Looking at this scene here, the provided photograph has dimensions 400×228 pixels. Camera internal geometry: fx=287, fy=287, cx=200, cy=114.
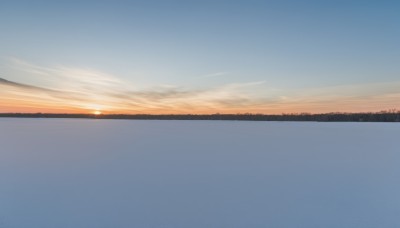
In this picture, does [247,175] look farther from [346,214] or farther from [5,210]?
Result: [5,210]

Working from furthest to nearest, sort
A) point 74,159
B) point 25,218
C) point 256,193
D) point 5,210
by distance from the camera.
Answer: point 74,159
point 256,193
point 5,210
point 25,218

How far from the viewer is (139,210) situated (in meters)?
2.95

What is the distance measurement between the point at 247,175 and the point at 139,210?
214cm

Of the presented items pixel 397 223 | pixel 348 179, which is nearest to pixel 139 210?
pixel 397 223

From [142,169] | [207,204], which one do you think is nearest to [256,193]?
[207,204]

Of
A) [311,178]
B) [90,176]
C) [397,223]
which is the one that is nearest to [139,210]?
[90,176]

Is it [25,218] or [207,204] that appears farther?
[207,204]

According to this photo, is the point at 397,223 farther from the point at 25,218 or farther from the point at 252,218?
the point at 25,218

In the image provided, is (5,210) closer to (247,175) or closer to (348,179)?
(247,175)

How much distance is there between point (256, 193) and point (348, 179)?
1.81 metres

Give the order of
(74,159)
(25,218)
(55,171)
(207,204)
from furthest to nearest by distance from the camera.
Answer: (74,159) < (55,171) < (207,204) < (25,218)

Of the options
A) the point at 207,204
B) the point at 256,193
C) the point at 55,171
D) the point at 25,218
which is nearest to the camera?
the point at 25,218

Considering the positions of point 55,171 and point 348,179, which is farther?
point 55,171

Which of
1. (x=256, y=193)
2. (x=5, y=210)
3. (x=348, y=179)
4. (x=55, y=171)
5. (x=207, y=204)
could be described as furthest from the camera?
(x=55, y=171)
